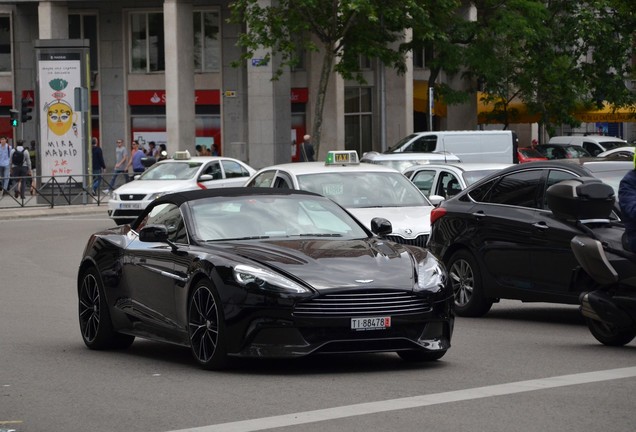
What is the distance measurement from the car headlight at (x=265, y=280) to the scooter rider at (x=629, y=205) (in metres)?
2.48

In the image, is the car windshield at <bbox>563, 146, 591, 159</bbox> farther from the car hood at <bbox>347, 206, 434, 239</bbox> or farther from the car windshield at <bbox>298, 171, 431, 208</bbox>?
the car hood at <bbox>347, 206, 434, 239</bbox>

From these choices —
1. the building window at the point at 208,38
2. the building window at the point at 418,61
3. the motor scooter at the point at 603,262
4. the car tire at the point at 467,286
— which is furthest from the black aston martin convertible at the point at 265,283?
the building window at the point at 418,61

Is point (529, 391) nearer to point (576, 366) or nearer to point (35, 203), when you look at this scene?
point (576, 366)

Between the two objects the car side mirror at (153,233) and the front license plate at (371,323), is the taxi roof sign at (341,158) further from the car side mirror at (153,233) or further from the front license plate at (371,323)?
the front license plate at (371,323)

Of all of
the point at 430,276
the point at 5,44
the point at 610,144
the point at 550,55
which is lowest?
the point at 610,144

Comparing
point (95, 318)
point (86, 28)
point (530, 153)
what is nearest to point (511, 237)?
point (95, 318)

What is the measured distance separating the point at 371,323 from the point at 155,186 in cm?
2367

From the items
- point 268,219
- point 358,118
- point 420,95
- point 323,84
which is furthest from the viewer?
point 420,95

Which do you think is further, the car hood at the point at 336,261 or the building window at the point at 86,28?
the building window at the point at 86,28

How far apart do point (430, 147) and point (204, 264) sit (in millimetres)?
30371

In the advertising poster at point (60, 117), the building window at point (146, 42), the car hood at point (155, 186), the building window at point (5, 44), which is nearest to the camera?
the car hood at point (155, 186)

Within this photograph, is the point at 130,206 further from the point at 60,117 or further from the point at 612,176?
the point at 612,176

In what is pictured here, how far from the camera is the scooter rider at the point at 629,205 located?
10.8m

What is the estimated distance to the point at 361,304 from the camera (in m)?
10.3
